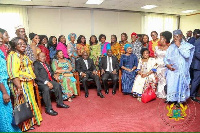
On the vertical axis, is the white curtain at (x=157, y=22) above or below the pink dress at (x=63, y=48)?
above

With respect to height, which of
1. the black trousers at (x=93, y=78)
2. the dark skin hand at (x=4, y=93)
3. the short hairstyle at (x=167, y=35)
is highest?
the short hairstyle at (x=167, y=35)

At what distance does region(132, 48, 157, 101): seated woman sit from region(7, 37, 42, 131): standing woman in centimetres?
243

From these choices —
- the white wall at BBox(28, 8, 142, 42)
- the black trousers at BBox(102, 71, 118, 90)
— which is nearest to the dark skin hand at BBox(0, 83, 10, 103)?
the black trousers at BBox(102, 71, 118, 90)

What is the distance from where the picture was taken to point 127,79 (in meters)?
4.22

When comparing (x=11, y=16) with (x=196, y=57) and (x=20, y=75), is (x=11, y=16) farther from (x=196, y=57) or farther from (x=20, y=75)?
(x=196, y=57)

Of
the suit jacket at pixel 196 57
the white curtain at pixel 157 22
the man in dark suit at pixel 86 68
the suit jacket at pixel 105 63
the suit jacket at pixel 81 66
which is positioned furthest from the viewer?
the white curtain at pixel 157 22

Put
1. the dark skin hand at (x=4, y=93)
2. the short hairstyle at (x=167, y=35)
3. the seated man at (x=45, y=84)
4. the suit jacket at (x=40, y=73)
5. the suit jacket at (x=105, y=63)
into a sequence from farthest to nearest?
1. the suit jacket at (x=105, y=63)
2. the short hairstyle at (x=167, y=35)
3. the suit jacket at (x=40, y=73)
4. the seated man at (x=45, y=84)
5. the dark skin hand at (x=4, y=93)

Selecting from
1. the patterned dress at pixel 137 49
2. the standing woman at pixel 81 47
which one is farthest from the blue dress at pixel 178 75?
the standing woman at pixel 81 47

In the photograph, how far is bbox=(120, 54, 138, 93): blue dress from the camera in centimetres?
421

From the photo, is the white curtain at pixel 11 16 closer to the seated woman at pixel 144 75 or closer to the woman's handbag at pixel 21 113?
the seated woman at pixel 144 75

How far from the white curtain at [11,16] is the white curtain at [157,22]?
6.91 m

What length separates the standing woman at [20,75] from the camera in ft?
7.52

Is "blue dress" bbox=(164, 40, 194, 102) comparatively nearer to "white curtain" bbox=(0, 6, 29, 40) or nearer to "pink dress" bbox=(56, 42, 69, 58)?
"pink dress" bbox=(56, 42, 69, 58)

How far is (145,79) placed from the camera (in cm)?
389
